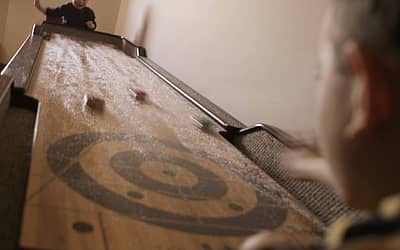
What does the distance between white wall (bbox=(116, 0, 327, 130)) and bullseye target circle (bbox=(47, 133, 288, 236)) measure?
0.36 metres

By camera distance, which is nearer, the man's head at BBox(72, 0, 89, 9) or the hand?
the hand

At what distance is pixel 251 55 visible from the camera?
7.57ft

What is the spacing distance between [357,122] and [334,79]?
61 millimetres

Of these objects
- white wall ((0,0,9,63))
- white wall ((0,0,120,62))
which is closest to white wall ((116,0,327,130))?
white wall ((0,0,120,62))

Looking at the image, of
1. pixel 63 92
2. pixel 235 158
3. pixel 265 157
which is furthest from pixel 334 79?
pixel 63 92

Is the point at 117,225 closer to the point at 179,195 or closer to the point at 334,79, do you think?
the point at 179,195

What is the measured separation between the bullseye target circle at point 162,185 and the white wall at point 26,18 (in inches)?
201

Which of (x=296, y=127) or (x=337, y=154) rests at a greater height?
(x=337, y=154)

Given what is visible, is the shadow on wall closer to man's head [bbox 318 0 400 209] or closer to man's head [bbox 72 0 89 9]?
man's head [bbox 72 0 89 9]

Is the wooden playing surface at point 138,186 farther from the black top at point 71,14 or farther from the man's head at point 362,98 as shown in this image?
the black top at point 71,14

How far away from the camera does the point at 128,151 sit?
134 centimetres

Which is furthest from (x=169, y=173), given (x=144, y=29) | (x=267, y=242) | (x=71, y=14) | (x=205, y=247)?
(x=71, y=14)

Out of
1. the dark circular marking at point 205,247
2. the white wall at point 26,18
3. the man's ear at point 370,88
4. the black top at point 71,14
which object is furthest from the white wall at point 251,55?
the white wall at point 26,18

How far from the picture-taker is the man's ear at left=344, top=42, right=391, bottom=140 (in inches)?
15.6
